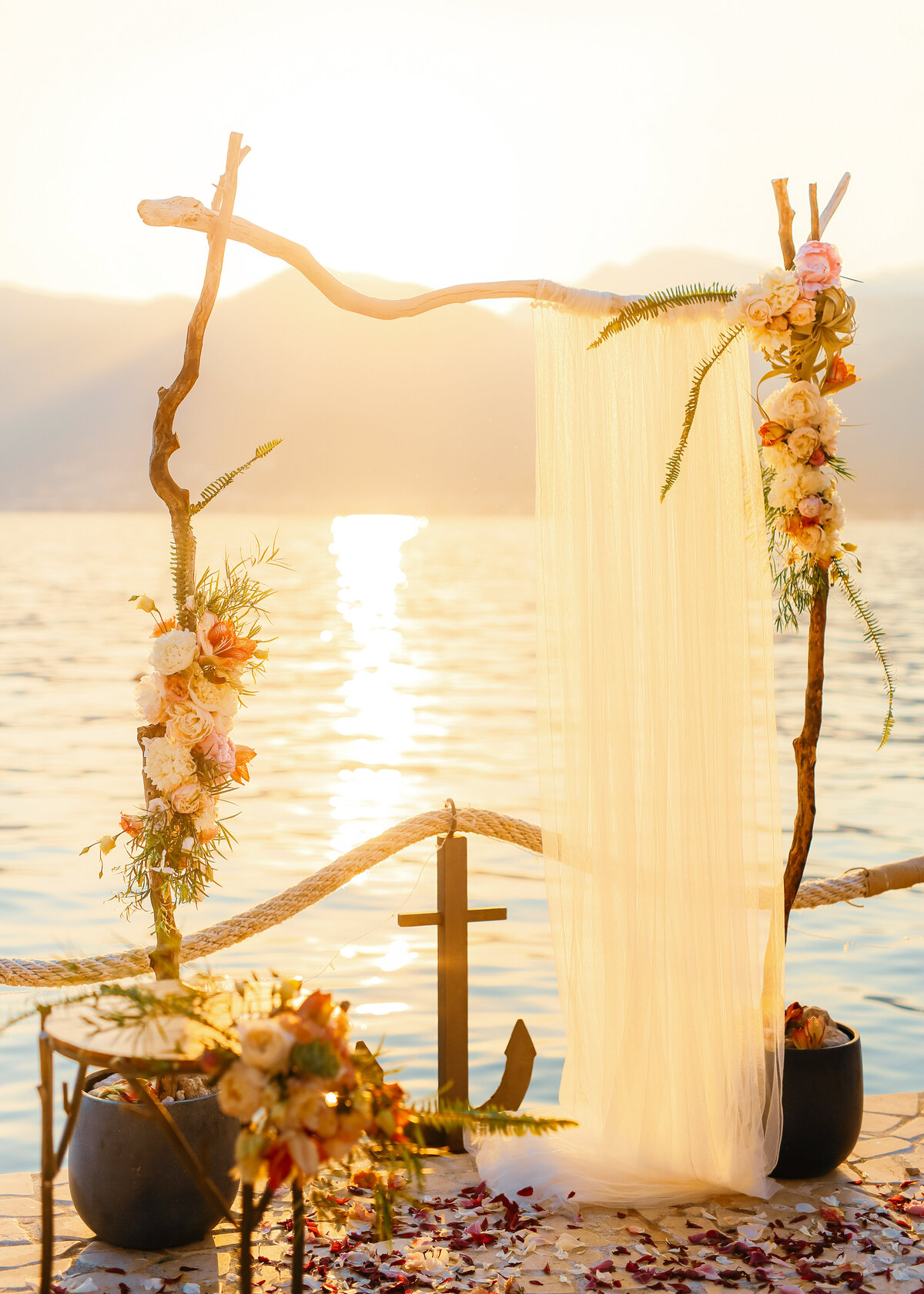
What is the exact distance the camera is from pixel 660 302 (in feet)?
10.8

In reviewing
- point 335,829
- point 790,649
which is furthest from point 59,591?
point 335,829

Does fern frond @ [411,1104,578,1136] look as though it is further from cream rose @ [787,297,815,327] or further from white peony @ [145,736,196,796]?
cream rose @ [787,297,815,327]

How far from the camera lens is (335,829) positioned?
906 centimetres

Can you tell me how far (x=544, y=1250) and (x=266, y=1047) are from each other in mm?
1610

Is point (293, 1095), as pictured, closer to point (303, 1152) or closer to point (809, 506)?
point (303, 1152)

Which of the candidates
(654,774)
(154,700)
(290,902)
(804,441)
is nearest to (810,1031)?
(654,774)

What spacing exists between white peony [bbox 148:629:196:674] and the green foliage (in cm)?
141

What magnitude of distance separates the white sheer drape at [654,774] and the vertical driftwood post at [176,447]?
2.73ft

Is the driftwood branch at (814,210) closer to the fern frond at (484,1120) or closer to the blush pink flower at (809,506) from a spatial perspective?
the blush pink flower at (809,506)

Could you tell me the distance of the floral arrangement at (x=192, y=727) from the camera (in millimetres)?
3025

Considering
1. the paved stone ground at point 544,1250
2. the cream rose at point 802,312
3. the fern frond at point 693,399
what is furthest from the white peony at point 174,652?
the cream rose at point 802,312

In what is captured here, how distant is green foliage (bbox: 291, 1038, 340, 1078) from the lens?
1705mm

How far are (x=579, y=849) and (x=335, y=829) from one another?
19.4 feet

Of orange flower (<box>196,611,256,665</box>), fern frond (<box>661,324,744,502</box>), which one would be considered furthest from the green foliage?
fern frond (<box>661,324,744,502</box>)
